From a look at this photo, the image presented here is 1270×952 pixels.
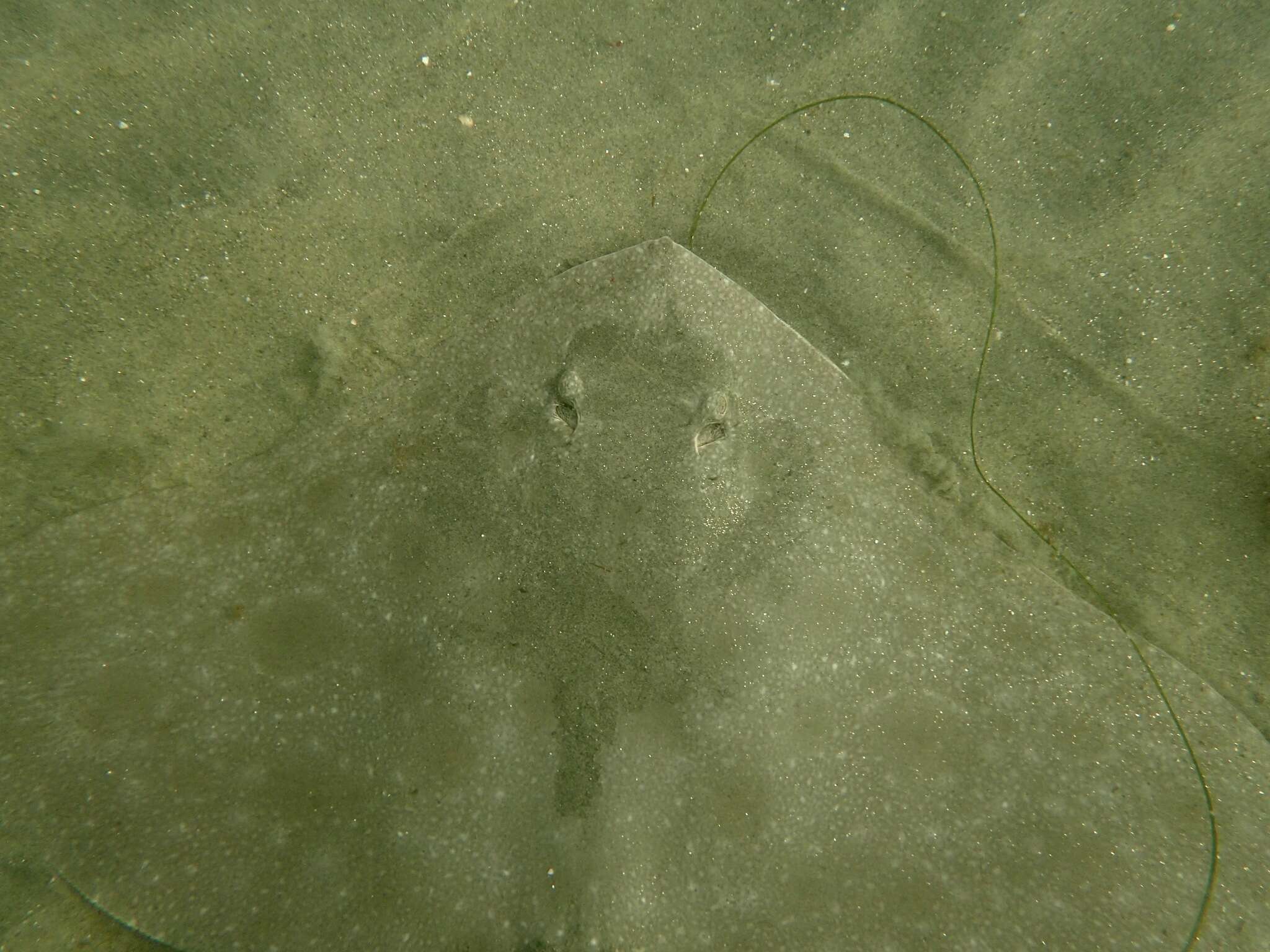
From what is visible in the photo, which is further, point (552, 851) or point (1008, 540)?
point (1008, 540)

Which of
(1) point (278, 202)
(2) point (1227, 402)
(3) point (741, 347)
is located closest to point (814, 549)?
(3) point (741, 347)

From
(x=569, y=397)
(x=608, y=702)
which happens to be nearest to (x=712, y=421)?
(x=569, y=397)

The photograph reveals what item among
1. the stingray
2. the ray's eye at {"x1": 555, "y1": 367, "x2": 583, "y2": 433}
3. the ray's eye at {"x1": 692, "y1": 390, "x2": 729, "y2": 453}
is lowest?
the stingray

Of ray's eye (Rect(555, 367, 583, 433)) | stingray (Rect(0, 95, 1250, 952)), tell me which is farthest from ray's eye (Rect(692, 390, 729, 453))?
ray's eye (Rect(555, 367, 583, 433))

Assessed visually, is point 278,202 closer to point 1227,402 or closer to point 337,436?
point 337,436

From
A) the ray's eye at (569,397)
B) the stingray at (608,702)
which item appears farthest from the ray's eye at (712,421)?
the ray's eye at (569,397)

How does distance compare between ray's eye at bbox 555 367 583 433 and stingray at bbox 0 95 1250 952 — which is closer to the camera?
stingray at bbox 0 95 1250 952

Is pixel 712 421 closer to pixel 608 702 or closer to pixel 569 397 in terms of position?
pixel 569 397

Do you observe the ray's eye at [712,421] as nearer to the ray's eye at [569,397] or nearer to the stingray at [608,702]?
the stingray at [608,702]

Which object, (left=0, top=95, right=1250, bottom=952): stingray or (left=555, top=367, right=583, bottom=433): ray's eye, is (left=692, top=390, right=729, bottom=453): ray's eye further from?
(left=555, top=367, right=583, bottom=433): ray's eye
